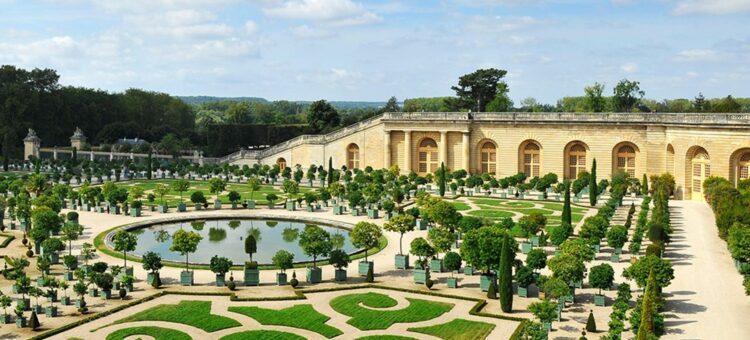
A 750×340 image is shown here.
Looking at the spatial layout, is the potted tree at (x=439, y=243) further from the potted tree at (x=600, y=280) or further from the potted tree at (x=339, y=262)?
the potted tree at (x=600, y=280)

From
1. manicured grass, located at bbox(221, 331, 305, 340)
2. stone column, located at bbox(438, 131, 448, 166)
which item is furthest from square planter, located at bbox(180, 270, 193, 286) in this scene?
stone column, located at bbox(438, 131, 448, 166)

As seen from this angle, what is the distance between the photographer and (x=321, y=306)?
29188 mm

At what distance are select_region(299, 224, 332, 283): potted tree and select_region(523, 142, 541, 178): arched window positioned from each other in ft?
133

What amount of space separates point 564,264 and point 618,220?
2119cm

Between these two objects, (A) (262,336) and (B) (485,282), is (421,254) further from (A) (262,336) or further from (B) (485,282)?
(A) (262,336)

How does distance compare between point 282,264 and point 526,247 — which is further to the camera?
point 526,247

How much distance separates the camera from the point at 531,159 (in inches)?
2795

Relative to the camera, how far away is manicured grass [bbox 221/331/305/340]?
25.4 meters

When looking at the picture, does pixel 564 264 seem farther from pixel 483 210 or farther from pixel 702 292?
pixel 483 210

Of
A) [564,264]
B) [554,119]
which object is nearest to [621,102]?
[554,119]

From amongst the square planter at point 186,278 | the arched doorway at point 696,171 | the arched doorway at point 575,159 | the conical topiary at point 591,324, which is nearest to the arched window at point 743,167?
the arched doorway at point 696,171

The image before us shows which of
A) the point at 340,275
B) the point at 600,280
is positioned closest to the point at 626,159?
the point at 600,280

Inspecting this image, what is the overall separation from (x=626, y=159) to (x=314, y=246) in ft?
136

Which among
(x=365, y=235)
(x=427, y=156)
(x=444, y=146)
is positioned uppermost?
(x=444, y=146)
